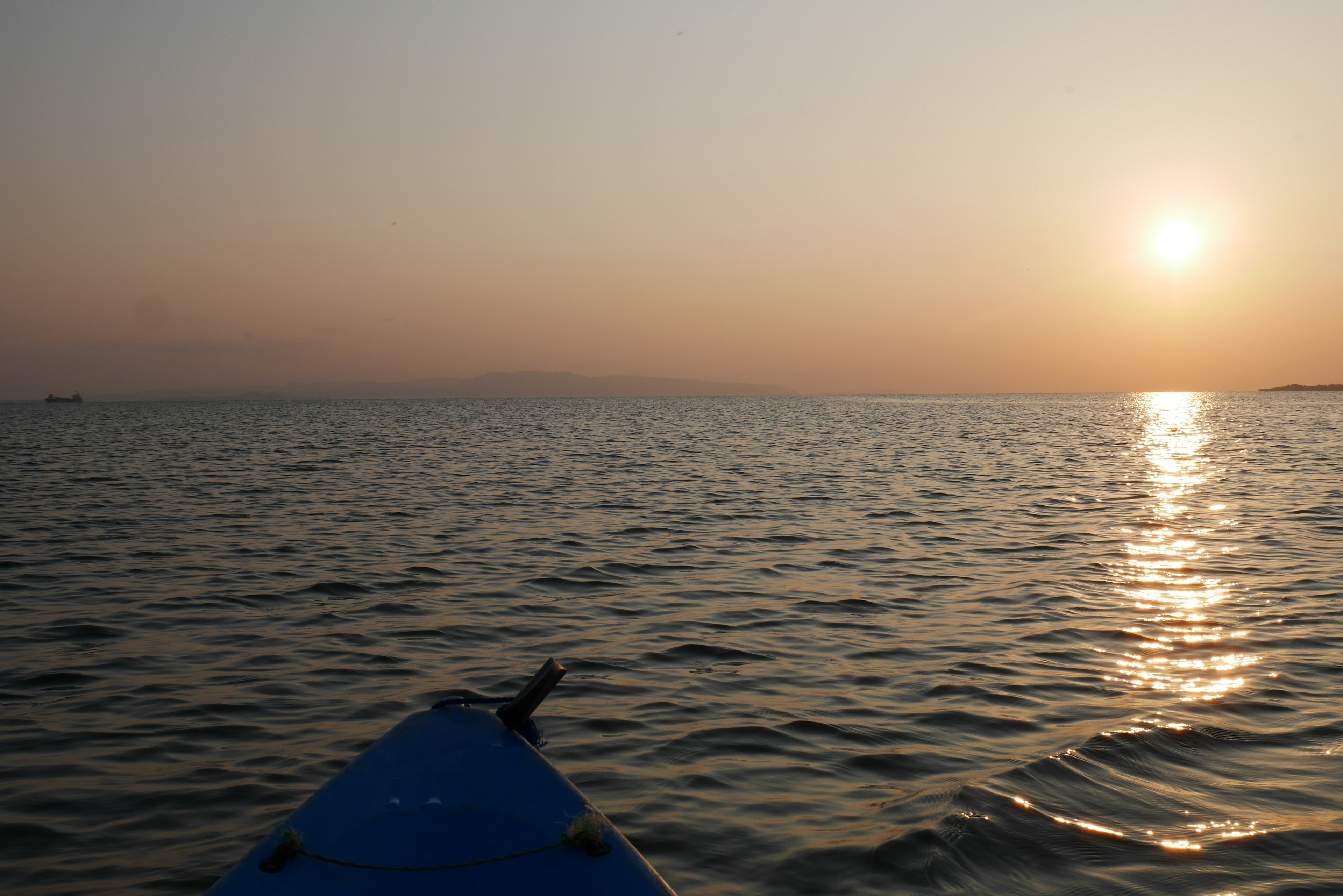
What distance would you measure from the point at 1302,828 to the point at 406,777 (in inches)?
190

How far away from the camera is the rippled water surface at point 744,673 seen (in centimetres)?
493

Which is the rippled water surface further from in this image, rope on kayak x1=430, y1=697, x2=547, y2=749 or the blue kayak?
the blue kayak

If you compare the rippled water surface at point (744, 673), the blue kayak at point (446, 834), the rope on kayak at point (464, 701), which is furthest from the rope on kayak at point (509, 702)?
the rippled water surface at point (744, 673)

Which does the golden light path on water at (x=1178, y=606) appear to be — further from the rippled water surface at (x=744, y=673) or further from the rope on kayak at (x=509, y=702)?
the rope on kayak at (x=509, y=702)

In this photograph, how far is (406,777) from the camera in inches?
154

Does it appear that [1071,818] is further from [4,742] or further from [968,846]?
[4,742]

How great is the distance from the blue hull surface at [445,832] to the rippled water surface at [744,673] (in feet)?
4.03

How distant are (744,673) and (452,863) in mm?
4881

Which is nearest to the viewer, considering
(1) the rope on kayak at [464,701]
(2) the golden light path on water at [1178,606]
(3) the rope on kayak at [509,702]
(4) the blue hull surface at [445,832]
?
(4) the blue hull surface at [445,832]

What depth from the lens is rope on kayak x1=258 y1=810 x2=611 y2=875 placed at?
11.2 ft

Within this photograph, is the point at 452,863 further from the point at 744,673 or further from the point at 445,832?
the point at 744,673

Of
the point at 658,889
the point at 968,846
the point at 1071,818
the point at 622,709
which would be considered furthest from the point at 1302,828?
the point at 622,709

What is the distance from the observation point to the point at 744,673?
319 inches

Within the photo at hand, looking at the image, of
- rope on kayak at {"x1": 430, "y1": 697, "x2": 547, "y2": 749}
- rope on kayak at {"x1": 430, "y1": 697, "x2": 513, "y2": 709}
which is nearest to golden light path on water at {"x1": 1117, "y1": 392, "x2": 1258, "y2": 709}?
rope on kayak at {"x1": 430, "y1": 697, "x2": 547, "y2": 749}
